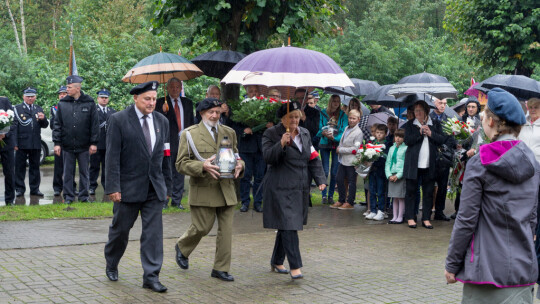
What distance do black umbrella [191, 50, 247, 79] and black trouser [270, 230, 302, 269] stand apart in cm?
510

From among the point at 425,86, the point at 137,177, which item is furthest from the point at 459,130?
the point at 137,177

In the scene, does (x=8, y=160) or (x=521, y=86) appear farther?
(x=8, y=160)

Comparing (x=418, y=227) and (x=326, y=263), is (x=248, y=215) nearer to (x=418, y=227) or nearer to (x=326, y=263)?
(x=418, y=227)

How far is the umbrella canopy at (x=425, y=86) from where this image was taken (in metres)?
11.2

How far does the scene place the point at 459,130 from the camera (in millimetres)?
10469

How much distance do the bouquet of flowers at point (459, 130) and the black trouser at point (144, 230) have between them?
5.32 m

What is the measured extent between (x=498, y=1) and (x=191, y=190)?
12.1 m

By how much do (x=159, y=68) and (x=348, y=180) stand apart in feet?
13.0

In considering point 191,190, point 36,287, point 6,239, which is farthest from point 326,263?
point 6,239

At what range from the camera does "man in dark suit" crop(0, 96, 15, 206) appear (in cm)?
1243

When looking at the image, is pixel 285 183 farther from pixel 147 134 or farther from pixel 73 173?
pixel 73 173

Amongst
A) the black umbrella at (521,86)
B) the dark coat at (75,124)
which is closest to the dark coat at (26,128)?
the dark coat at (75,124)

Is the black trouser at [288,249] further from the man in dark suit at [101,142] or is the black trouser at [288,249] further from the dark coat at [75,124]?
the man in dark suit at [101,142]

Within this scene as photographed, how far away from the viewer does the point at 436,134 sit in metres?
10.8
